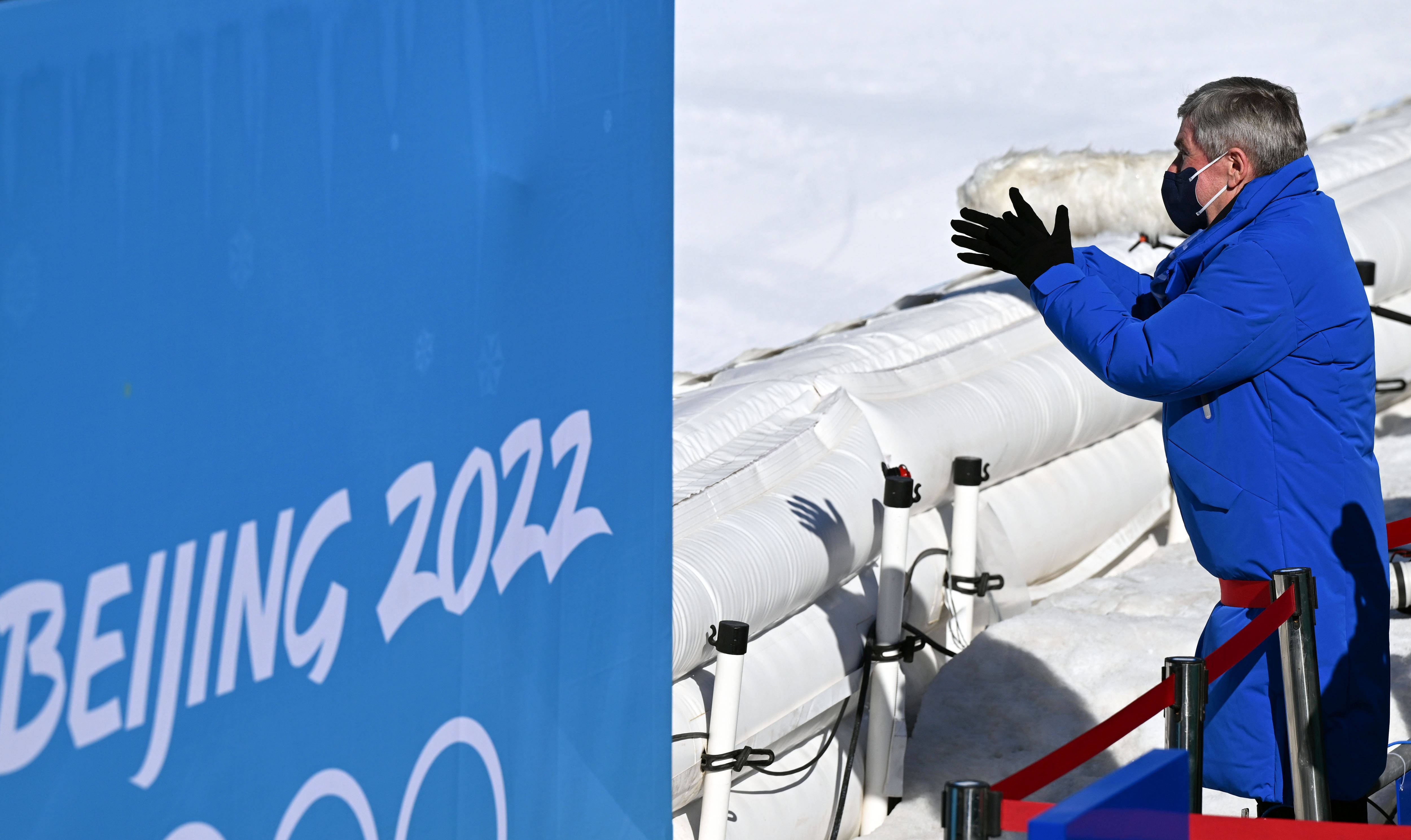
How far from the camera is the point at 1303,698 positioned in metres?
1.29

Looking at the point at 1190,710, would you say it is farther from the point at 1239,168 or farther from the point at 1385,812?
the point at 1385,812

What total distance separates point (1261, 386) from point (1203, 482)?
0.10 m

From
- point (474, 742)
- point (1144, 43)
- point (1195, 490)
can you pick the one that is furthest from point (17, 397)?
point (1144, 43)

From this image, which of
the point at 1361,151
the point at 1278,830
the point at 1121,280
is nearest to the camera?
the point at 1278,830

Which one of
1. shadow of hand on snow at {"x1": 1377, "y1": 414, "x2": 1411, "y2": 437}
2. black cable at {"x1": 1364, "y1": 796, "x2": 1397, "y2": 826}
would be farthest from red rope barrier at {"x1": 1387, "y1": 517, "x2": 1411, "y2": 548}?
shadow of hand on snow at {"x1": 1377, "y1": 414, "x2": 1411, "y2": 437}

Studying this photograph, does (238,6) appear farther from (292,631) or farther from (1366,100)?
(1366,100)

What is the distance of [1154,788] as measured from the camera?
72cm

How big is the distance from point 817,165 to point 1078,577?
14.6ft

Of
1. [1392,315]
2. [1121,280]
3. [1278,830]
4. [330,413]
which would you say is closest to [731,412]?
[1121,280]

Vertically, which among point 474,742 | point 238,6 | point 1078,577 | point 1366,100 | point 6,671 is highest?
point 1366,100

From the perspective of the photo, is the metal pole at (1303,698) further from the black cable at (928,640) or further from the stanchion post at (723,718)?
the black cable at (928,640)

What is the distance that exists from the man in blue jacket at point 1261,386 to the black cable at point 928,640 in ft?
2.44

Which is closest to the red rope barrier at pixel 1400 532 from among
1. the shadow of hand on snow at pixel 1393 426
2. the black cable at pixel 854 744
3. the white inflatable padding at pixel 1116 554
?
the black cable at pixel 854 744

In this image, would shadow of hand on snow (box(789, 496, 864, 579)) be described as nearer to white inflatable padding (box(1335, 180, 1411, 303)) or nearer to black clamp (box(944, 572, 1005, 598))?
black clamp (box(944, 572, 1005, 598))
